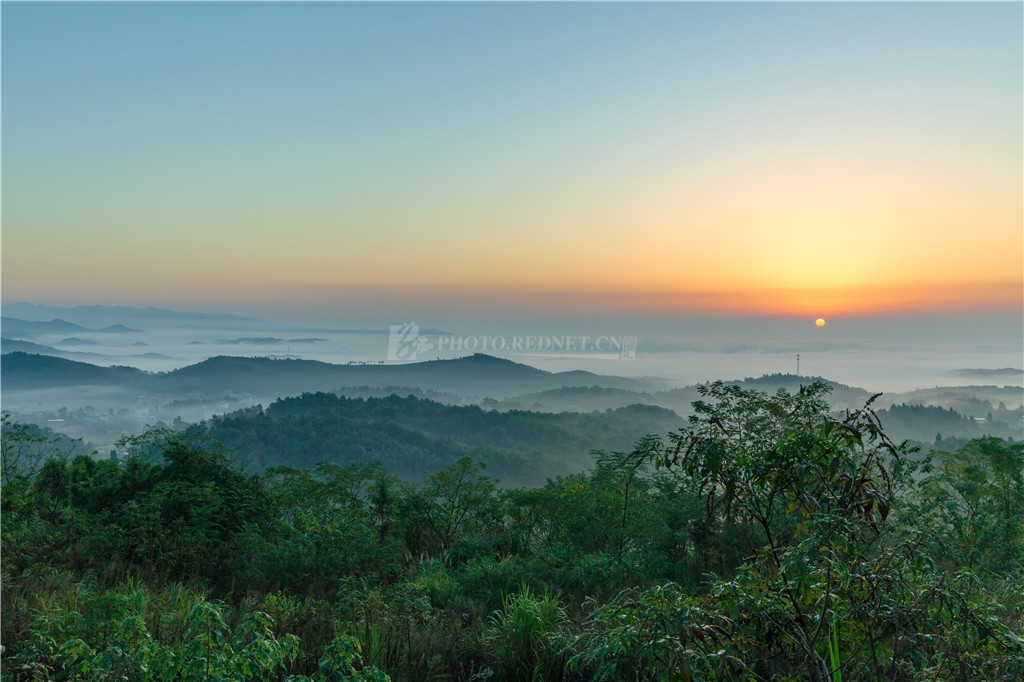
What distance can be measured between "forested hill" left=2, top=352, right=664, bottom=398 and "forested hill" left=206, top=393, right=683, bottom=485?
32.2ft

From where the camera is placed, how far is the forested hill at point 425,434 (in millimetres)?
48031

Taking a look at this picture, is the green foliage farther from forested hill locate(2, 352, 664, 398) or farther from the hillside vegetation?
forested hill locate(2, 352, 664, 398)

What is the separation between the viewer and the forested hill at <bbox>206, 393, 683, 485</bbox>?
48031mm

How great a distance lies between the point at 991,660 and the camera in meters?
3.22

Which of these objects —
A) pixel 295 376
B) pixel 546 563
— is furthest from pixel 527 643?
pixel 295 376

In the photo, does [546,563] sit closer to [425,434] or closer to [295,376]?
[425,434]

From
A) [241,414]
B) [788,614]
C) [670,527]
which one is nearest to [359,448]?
[241,414]

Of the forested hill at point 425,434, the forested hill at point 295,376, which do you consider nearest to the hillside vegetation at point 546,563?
the forested hill at point 425,434

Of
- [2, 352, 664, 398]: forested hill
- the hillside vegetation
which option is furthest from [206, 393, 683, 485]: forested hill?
the hillside vegetation

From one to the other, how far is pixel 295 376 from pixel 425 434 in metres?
35.1

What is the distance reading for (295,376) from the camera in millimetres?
82875

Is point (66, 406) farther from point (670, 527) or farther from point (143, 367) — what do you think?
point (670, 527)

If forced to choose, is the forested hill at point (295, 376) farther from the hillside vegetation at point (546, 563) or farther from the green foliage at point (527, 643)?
the green foliage at point (527, 643)

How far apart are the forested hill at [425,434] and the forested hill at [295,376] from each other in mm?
9809
